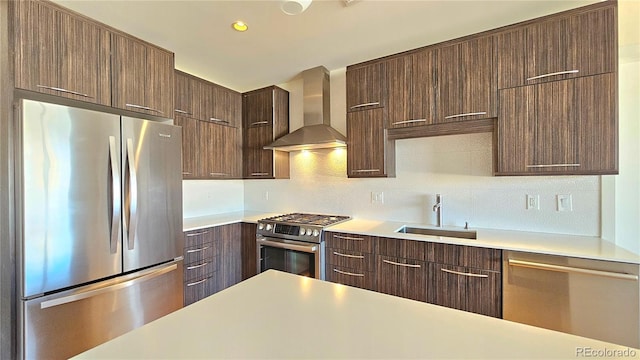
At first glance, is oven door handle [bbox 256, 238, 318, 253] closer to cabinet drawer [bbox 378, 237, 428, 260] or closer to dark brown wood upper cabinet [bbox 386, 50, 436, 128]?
cabinet drawer [bbox 378, 237, 428, 260]

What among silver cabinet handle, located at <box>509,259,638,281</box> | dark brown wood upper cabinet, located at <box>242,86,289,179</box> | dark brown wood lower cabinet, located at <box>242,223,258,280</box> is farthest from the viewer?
dark brown wood upper cabinet, located at <box>242,86,289,179</box>

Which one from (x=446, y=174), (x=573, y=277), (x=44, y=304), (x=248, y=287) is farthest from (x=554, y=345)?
(x=44, y=304)

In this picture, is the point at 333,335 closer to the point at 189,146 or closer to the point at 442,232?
the point at 442,232

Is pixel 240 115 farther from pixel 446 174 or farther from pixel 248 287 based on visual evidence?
pixel 248 287

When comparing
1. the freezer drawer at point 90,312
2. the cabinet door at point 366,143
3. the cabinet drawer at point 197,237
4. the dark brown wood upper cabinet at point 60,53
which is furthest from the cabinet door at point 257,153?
the dark brown wood upper cabinet at point 60,53

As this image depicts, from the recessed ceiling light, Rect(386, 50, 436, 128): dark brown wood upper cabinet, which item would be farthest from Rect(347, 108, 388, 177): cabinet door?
the recessed ceiling light

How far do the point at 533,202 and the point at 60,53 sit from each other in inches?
140

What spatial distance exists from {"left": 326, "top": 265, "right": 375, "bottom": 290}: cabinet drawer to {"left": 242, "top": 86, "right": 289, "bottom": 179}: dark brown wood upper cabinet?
4.56ft

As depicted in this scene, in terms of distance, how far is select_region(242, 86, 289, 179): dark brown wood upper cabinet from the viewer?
334cm

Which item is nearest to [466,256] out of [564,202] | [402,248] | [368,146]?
[402,248]

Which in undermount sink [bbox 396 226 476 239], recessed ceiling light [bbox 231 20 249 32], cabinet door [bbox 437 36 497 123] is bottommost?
undermount sink [bbox 396 226 476 239]

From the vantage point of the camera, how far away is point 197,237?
267 cm

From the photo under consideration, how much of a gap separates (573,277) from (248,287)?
1883 mm

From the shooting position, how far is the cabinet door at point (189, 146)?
9.45 ft
